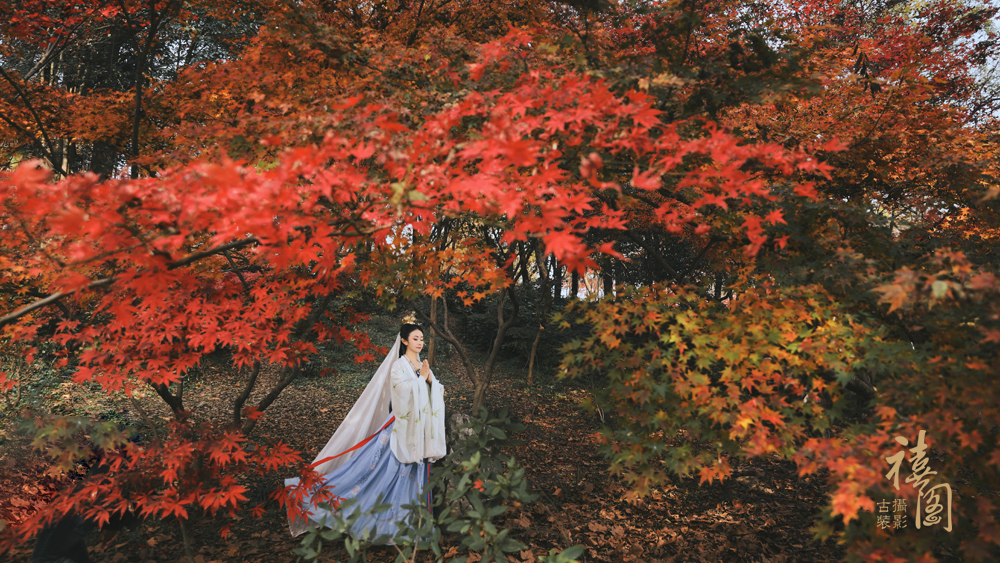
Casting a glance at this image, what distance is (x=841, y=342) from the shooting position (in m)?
2.52

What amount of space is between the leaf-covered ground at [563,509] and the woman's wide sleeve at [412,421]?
0.90m

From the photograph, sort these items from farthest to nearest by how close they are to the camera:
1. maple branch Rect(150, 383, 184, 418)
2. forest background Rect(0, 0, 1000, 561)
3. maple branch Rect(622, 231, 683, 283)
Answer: maple branch Rect(622, 231, 683, 283) → maple branch Rect(150, 383, 184, 418) → forest background Rect(0, 0, 1000, 561)

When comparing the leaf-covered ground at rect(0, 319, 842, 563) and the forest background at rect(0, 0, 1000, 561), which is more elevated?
the forest background at rect(0, 0, 1000, 561)

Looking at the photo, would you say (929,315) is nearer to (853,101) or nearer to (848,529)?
(848,529)

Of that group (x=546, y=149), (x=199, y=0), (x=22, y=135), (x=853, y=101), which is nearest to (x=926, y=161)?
(x=853, y=101)

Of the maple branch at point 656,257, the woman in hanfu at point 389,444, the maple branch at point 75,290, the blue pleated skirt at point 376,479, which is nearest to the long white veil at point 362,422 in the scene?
the woman in hanfu at point 389,444

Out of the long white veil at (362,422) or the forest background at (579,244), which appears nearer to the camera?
the forest background at (579,244)

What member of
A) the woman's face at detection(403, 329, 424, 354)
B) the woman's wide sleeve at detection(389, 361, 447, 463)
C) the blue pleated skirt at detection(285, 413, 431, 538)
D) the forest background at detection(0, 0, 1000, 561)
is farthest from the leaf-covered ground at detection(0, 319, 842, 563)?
the woman's face at detection(403, 329, 424, 354)

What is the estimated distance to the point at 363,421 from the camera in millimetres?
4621

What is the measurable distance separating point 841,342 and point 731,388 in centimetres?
66

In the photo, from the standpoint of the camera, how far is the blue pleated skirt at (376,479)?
4.26m

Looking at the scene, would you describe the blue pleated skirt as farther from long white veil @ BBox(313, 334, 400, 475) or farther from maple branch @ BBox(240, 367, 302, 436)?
maple branch @ BBox(240, 367, 302, 436)

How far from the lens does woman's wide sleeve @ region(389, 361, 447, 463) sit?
4246mm

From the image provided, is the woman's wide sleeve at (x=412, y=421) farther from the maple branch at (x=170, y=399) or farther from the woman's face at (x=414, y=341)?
the maple branch at (x=170, y=399)
